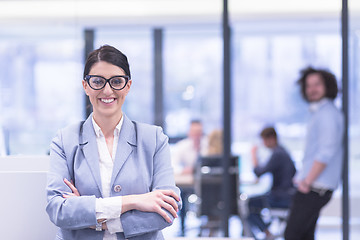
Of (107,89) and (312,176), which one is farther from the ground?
(107,89)

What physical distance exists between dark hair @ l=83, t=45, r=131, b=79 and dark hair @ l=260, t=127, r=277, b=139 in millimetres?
3716

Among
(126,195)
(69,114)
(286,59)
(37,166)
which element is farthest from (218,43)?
(126,195)

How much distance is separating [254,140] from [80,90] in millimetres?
2248

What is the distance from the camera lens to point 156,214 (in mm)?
1801

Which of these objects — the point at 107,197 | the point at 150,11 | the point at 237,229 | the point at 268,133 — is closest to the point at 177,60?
the point at 150,11

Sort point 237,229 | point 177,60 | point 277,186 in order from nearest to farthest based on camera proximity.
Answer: point 177,60 < point 277,186 < point 237,229

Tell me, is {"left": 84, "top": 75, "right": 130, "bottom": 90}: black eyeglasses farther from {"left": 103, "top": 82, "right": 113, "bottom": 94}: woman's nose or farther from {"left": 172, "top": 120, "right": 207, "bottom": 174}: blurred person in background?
{"left": 172, "top": 120, "right": 207, "bottom": 174}: blurred person in background

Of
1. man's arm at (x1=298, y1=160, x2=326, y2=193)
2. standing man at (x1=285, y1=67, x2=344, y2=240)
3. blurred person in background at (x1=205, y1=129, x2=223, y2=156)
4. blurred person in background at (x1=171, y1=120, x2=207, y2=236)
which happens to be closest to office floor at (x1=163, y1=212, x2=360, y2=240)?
blurred person in background at (x1=171, y1=120, x2=207, y2=236)

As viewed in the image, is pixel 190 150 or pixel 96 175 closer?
pixel 96 175

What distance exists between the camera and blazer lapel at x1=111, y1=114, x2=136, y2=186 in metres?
1.83

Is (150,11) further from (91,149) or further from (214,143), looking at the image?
(91,149)

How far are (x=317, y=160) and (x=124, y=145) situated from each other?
2.27 meters

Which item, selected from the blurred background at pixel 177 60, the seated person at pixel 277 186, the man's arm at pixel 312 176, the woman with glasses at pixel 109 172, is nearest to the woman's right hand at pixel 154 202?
the woman with glasses at pixel 109 172

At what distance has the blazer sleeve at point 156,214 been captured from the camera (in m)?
1.77
